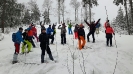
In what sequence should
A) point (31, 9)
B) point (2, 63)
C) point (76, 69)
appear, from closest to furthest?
point (76, 69)
point (2, 63)
point (31, 9)

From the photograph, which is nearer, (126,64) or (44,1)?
(126,64)

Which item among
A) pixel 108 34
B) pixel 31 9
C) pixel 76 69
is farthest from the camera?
pixel 31 9

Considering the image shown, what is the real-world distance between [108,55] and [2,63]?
602 cm

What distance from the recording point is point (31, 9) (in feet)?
189

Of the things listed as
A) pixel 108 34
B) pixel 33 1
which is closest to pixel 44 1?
pixel 33 1

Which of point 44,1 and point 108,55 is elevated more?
point 44,1

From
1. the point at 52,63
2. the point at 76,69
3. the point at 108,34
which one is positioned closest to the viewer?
the point at 76,69

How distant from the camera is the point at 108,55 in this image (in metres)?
10.9

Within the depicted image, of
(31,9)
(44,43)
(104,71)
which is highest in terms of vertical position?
(31,9)

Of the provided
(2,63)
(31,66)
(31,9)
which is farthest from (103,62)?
(31,9)

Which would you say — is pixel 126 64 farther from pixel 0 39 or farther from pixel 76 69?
pixel 0 39

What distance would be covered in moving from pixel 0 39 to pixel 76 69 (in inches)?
529

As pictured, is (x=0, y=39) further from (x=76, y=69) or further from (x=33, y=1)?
(x=33, y=1)

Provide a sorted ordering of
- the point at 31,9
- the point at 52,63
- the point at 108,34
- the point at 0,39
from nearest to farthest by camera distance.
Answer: the point at 52,63
the point at 108,34
the point at 0,39
the point at 31,9
